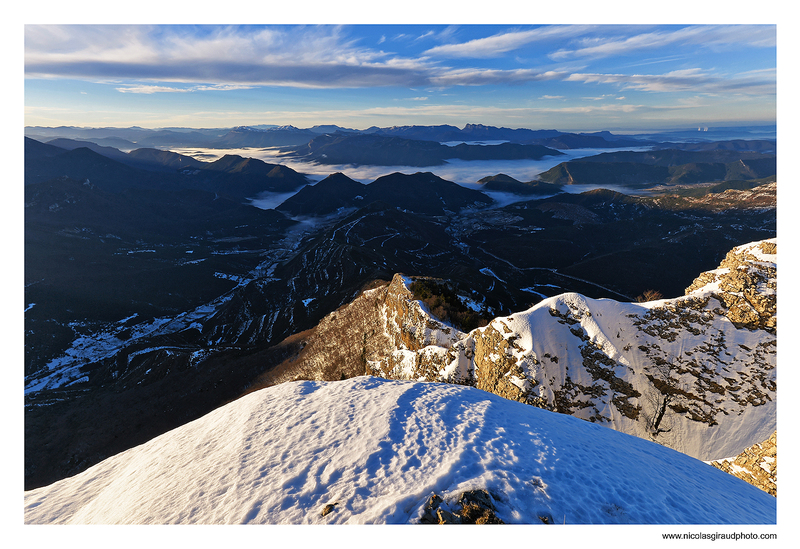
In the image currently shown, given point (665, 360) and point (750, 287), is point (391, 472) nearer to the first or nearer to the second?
point (665, 360)

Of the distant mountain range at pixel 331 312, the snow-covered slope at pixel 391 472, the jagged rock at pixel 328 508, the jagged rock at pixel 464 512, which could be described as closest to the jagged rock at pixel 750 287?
the distant mountain range at pixel 331 312

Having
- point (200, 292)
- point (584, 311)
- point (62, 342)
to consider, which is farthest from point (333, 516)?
point (200, 292)

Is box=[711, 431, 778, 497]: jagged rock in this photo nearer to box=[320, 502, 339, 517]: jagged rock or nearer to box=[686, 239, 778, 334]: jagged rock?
box=[686, 239, 778, 334]: jagged rock

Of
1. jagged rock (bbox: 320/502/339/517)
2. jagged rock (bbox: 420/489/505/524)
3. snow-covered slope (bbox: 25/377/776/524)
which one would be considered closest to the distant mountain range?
snow-covered slope (bbox: 25/377/776/524)

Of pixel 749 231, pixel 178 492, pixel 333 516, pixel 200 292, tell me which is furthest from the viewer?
pixel 749 231

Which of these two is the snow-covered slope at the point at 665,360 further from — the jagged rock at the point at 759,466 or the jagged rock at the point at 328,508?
the jagged rock at the point at 328,508

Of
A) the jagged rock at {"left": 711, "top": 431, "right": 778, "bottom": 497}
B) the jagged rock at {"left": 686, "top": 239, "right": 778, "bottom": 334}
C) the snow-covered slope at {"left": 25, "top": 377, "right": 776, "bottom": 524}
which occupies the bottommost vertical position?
the jagged rock at {"left": 711, "top": 431, "right": 778, "bottom": 497}

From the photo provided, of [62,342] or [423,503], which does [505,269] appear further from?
[62,342]
